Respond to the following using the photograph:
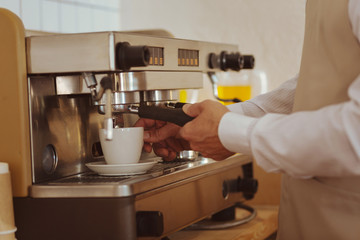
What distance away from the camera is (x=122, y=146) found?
3.24 ft

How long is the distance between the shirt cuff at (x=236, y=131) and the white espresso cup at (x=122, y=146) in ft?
0.58

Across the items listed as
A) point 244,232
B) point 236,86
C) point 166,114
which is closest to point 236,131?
point 166,114

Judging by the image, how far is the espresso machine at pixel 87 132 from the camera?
0.91 metres

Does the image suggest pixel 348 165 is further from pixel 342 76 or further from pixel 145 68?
pixel 145 68

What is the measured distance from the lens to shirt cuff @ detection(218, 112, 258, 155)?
866 millimetres

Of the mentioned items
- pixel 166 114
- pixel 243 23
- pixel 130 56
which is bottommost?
pixel 166 114

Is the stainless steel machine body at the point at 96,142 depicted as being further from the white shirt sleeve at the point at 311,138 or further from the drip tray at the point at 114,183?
the white shirt sleeve at the point at 311,138

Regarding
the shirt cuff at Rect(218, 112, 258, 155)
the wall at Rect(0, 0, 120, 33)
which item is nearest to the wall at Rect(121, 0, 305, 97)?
the wall at Rect(0, 0, 120, 33)

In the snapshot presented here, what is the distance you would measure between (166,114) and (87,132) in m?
0.17

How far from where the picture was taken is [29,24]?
156 cm

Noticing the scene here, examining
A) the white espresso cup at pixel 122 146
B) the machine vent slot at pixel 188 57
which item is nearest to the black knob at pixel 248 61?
the machine vent slot at pixel 188 57

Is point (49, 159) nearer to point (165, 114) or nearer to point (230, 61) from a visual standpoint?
point (165, 114)

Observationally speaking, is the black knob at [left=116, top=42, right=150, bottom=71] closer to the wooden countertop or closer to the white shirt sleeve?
the white shirt sleeve

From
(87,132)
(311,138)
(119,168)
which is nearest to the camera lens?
(311,138)
